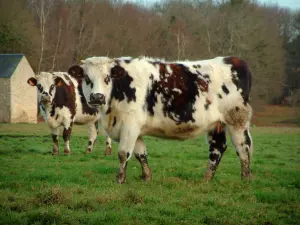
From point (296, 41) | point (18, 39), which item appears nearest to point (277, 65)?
point (296, 41)

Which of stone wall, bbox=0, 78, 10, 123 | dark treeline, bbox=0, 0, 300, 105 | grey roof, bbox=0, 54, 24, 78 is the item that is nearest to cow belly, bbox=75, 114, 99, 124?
stone wall, bbox=0, 78, 10, 123

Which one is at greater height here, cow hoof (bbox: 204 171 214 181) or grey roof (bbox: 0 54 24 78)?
grey roof (bbox: 0 54 24 78)

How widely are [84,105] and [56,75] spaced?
5.37 ft

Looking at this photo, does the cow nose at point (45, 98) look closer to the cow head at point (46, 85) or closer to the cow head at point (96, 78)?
the cow head at point (46, 85)

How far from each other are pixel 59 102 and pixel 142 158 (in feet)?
22.6

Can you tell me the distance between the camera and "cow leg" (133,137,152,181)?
960 cm

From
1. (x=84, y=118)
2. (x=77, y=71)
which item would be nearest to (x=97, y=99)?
(x=77, y=71)

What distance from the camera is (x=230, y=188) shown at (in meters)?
8.56

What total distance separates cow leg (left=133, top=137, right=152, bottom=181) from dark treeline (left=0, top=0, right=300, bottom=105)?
36.1 m

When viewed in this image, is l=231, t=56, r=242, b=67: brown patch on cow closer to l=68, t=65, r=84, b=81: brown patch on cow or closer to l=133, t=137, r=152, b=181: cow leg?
l=133, t=137, r=152, b=181: cow leg

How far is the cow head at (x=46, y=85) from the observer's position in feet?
50.3

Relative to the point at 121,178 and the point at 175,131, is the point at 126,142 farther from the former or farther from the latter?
the point at 175,131

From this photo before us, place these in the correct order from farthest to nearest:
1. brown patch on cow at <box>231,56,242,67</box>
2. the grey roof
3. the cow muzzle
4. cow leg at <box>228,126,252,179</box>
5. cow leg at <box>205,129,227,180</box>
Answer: the grey roof < brown patch on cow at <box>231,56,242,67</box> < cow leg at <box>205,129,227,180</box> < cow leg at <box>228,126,252,179</box> < the cow muzzle

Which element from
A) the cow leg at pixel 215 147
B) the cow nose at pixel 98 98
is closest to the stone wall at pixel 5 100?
the cow leg at pixel 215 147
